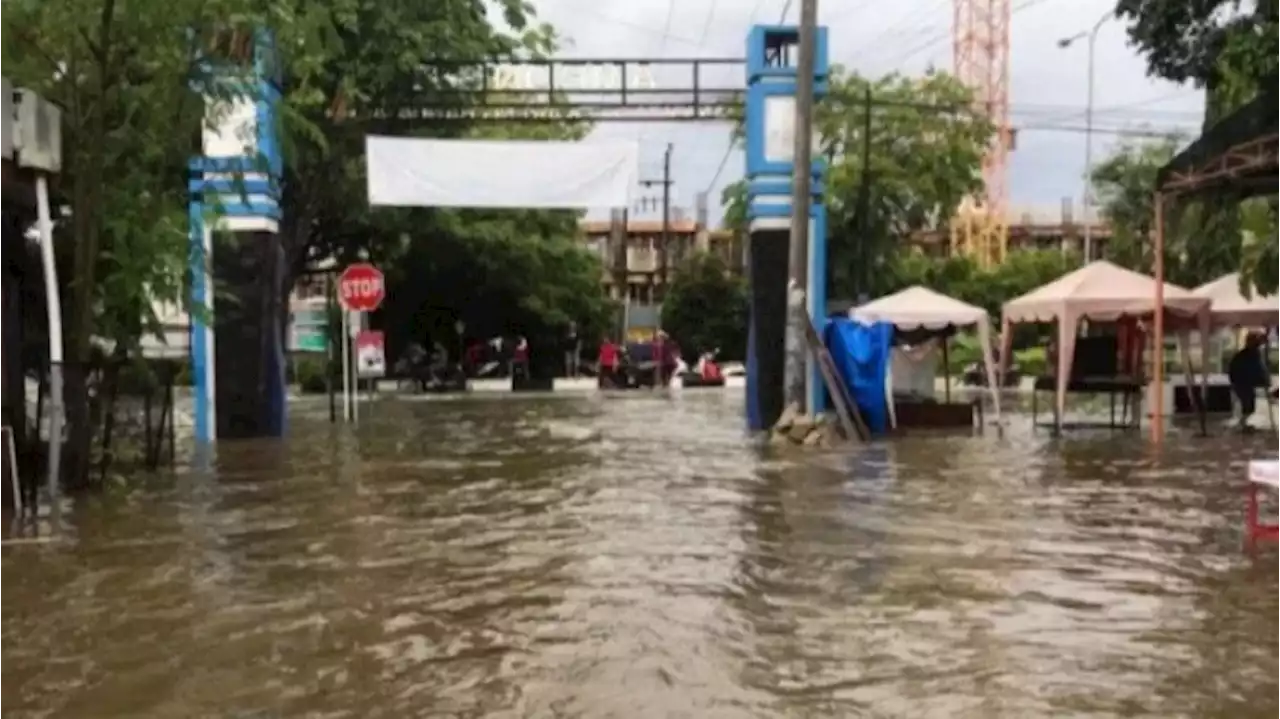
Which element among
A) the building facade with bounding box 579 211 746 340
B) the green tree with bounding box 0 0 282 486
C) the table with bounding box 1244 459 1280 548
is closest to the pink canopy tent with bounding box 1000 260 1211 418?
the table with bounding box 1244 459 1280 548

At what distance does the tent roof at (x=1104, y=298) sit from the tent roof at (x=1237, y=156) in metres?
3.40

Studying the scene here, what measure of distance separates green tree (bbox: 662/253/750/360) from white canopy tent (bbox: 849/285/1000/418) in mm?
33787

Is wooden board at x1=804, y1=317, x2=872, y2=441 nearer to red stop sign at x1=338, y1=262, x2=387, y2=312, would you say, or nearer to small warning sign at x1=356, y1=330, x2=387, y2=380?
red stop sign at x1=338, y1=262, x2=387, y2=312

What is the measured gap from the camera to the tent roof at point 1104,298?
783 inches

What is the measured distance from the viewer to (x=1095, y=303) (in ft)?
65.3

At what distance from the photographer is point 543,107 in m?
23.7

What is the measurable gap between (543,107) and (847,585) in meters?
15.9

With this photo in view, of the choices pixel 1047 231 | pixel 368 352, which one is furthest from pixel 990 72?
pixel 368 352

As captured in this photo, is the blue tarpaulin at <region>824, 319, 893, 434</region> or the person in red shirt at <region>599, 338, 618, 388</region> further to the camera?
the person in red shirt at <region>599, 338, 618, 388</region>

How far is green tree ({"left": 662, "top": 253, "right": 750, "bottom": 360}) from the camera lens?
56.3m

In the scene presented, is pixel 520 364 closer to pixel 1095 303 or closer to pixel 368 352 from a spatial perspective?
pixel 368 352

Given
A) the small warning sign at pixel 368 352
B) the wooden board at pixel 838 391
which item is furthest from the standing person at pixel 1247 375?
the small warning sign at pixel 368 352

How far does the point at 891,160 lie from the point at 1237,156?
31143 millimetres

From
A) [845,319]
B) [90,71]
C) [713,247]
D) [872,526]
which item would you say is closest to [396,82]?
[845,319]
